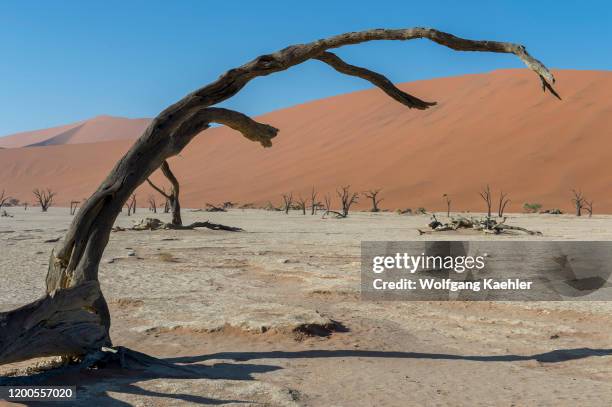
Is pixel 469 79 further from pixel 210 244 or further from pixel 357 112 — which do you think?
pixel 210 244

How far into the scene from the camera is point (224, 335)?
236 inches

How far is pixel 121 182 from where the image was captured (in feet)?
15.9

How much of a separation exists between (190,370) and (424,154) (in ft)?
179

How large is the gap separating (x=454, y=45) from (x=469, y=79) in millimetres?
79566

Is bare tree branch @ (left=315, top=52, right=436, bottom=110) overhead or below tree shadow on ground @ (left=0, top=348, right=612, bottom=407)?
overhead

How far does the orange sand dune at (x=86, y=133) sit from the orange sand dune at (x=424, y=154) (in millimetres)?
59489

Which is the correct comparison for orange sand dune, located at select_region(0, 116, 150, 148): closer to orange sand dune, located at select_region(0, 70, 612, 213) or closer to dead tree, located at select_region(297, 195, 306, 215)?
orange sand dune, located at select_region(0, 70, 612, 213)

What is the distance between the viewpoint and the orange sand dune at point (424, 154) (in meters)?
46.6

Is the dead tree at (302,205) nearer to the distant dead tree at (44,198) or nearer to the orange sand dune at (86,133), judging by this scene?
the distant dead tree at (44,198)

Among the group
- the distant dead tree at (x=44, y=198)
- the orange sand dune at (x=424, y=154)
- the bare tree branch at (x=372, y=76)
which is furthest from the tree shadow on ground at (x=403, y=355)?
the orange sand dune at (x=424, y=154)

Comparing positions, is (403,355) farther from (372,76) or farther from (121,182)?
(121,182)

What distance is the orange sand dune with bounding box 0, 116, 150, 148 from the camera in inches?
6152

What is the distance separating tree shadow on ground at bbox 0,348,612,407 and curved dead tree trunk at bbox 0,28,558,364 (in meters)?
0.21

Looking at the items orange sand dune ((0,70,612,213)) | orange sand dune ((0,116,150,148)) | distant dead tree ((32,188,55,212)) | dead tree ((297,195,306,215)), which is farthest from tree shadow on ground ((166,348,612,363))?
orange sand dune ((0,116,150,148))
